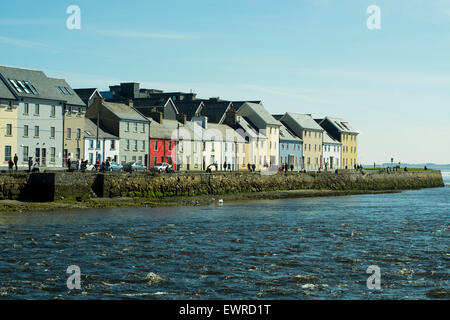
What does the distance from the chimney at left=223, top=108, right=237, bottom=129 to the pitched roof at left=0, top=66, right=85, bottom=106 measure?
112 feet

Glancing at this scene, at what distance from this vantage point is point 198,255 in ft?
87.8

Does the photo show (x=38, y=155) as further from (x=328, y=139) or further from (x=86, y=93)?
(x=328, y=139)

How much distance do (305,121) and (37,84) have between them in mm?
67270

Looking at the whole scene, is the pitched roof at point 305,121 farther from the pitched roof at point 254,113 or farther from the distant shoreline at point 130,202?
the distant shoreline at point 130,202

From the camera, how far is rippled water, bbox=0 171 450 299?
Result: 20.6 m

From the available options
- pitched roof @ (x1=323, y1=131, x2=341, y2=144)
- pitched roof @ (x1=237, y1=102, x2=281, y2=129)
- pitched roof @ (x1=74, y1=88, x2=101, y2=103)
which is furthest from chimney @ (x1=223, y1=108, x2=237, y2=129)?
pitched roof @ (x1=323, y1=131, x2=341, y2=144)

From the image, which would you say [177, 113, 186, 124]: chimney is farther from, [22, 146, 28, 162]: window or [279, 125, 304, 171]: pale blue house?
[22, 146, 28, 162]: window

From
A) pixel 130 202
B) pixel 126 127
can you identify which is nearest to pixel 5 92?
pixel 126 127

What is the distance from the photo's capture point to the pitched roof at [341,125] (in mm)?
141125

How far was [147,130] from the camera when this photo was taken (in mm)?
87312

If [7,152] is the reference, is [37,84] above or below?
above

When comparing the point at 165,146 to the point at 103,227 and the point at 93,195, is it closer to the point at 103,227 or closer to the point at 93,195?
the point at 93,195
